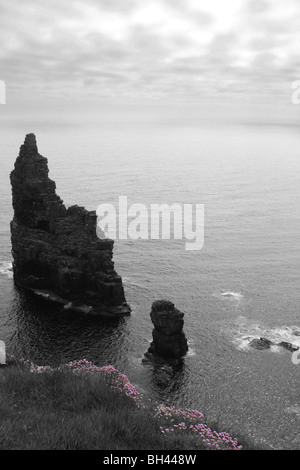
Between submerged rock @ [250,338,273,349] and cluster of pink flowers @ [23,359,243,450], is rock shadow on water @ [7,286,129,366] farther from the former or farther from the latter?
cluster of pink flowers @ [23,359,243,450]

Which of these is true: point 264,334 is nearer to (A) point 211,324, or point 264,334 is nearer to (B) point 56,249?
(A) point 211,324

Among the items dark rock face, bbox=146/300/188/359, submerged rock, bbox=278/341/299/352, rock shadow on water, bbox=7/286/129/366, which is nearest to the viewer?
dark rock face, bbox=146/300/188/359

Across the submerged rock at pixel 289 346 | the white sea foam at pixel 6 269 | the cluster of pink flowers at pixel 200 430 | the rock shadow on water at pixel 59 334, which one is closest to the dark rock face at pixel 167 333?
the rock shadow on water at pixel 59 334

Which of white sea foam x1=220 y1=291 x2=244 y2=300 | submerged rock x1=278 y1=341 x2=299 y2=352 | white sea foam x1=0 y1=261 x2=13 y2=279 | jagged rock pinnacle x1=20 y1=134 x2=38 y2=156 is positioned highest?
jagged rock pinnacle x1=20 y1=134 x2=38 y2=156

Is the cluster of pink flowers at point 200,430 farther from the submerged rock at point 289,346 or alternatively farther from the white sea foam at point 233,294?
the white sea foam at point 233,294

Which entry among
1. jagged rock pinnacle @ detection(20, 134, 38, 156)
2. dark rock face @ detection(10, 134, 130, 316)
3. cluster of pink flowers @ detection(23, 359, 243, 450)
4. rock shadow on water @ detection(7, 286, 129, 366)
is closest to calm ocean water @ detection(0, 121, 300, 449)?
rock shadow on water @ detection(7, 286, 129, 366)

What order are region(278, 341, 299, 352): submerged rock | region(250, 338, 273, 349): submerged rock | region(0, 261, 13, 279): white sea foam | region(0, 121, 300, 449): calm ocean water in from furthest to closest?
region(0, 261, 13, 279): white sea foam → region(250, 338, 273, 349): submerged rock → region(278, 341, 299, 352): submerged rock → region(0, 121, 300, 449): calm ocean water

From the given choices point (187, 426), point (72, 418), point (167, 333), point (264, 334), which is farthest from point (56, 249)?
point (72, 418)

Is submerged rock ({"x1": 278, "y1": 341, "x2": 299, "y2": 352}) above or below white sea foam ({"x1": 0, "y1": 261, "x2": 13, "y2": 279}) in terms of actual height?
below
